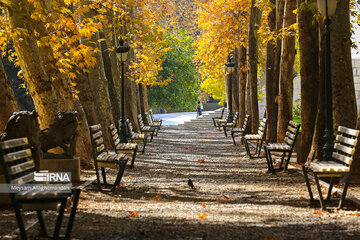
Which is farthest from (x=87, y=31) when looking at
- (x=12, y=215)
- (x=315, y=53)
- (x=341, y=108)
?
(x=12, y=215)

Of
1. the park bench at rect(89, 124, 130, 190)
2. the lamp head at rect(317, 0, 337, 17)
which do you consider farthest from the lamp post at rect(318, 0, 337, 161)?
the park bench at rect(89, 124, 130, 190)

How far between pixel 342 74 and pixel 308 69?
2356 millimetres

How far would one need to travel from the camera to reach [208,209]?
26.4 ft

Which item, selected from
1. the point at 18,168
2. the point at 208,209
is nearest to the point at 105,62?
the point at 208,209

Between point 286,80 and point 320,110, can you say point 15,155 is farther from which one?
point 286,80

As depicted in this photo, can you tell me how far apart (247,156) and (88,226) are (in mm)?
10987

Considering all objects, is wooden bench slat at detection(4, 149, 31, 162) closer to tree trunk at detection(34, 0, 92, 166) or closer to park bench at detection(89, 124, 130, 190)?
park bench at detection(89, 124, 130, 190)

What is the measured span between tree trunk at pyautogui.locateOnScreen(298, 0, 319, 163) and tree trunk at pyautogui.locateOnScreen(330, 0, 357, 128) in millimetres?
2180

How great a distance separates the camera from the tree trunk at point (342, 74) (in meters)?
10.4

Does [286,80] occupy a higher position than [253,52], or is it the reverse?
[253,52]

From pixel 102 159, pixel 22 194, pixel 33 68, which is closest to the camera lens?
pixel 22 194

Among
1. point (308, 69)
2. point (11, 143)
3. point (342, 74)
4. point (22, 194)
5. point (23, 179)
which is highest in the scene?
point (308, 69)

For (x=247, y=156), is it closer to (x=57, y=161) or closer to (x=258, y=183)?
(x=258, y=183)

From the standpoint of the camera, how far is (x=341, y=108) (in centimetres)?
1047
